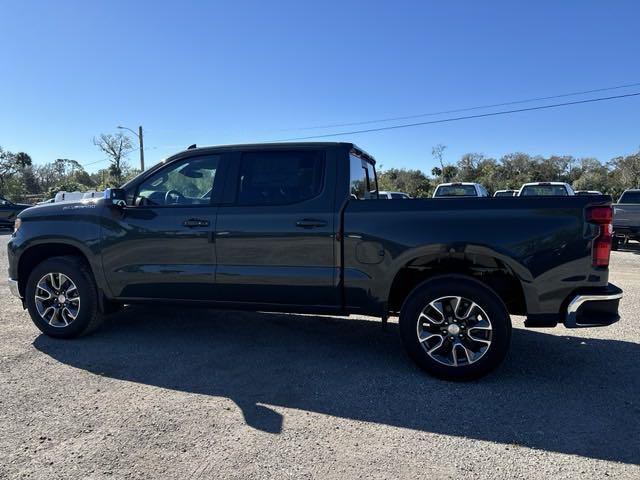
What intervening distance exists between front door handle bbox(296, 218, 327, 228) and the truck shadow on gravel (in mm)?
1263

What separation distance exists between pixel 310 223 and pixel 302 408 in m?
1.55

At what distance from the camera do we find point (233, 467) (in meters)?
2.68

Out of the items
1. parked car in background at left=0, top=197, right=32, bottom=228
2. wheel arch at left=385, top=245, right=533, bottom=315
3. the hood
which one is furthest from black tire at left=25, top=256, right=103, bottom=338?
parked car in background at left=0, top=197, right=32, bottom=228

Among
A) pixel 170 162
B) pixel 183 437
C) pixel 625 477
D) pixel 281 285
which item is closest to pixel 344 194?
pixel 281 285

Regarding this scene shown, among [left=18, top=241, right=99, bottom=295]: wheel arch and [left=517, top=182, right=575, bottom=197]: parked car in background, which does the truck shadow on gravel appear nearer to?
[left=18, top=241, right=99, bottom=295]: wheel arch

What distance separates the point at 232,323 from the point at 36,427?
260cm

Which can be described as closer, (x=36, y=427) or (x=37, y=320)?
(x=36, y=427)

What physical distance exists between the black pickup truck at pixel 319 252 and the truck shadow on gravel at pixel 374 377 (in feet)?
1.21

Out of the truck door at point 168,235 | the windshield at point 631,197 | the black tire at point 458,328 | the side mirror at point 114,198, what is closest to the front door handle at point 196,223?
the truck door at point 168,235

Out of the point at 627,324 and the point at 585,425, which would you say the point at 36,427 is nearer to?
the point at 585,425

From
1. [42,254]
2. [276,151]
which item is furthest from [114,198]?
[276,151]

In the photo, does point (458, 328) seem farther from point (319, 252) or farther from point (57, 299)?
point (57, 299)

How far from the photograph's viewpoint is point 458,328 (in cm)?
387

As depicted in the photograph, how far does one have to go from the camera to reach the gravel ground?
2.72m
